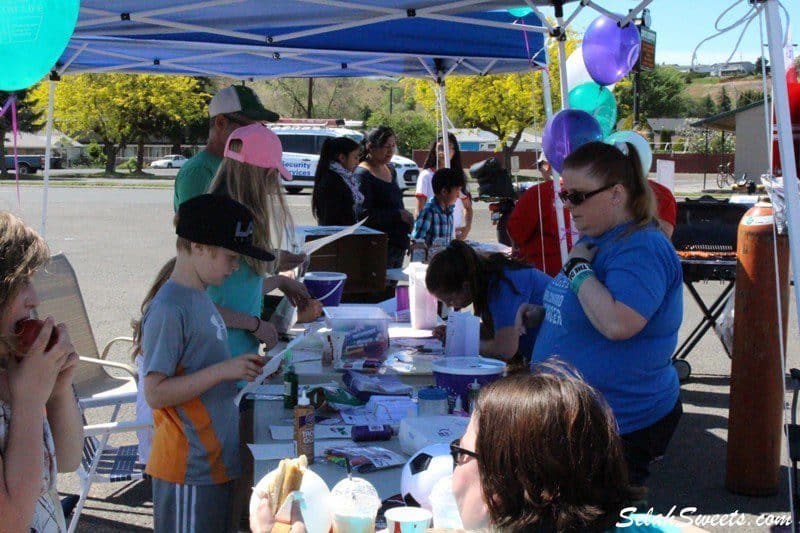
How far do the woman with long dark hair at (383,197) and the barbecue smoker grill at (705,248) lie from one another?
6.93 feet

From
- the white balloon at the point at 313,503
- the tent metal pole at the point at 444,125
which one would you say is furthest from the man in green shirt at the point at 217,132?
the tent metal pole at the point at 444,125

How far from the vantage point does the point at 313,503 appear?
174cm

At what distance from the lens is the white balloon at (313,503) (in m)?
1.73

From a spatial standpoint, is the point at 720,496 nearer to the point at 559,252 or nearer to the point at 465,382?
the point at 559,252

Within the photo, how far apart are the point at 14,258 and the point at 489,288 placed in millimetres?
2176

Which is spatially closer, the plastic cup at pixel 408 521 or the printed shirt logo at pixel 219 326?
the plastic cup at pixel 408 521

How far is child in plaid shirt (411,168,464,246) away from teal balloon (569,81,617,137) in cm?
118

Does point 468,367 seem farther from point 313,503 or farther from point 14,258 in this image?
point 14,258

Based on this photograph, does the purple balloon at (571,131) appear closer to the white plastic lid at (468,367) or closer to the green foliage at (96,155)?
the white plastic lid at (468,367)

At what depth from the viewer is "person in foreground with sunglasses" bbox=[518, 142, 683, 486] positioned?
7.76ft

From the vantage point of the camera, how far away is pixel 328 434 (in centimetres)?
263

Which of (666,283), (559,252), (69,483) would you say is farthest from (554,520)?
(559,252)

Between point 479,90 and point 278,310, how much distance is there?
2603cm

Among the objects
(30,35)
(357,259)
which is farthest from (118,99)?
(30,35)
